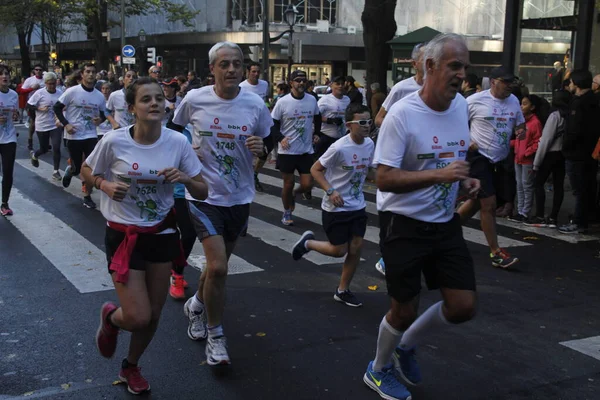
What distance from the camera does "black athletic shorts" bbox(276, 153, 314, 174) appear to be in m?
10.5

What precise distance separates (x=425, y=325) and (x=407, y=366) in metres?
0.35

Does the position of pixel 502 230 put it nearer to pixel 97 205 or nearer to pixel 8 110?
pixel 97 205

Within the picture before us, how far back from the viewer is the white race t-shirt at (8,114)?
9.82 m

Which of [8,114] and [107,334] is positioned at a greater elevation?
[8,114]

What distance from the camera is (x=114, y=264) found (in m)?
4.19

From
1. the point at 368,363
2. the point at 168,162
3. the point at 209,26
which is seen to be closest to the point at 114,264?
the point at 168,162

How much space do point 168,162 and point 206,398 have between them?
143 cm

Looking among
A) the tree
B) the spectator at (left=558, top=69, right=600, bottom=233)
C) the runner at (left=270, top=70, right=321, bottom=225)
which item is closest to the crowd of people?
the spectator at (left=558, top=69, right=600, bottom=233)

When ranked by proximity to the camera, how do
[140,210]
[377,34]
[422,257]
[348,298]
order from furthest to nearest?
[377,34] < [348,298] < [140,210] < [422,257]

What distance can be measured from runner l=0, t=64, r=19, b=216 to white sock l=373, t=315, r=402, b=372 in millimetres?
7141

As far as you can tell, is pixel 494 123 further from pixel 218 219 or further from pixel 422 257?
pixel 422 257

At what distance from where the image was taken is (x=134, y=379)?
14.3 ft

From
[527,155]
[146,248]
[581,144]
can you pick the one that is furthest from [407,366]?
[527,155]

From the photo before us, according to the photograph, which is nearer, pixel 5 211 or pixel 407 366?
pixel 407 366
